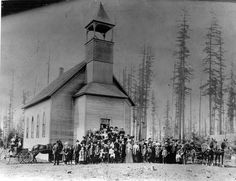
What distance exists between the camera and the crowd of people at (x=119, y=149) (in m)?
8.73

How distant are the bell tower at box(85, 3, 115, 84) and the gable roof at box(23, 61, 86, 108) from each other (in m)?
0.31

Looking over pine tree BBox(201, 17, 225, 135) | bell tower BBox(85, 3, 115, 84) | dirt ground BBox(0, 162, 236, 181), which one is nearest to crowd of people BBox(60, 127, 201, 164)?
dirt ground BBox(0, 162, 236, 181)

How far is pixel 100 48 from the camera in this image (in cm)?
937

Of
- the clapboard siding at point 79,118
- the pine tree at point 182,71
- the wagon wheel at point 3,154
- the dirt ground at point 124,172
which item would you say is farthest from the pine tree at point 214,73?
the wagon wheel at point 3,154

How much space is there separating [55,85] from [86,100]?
940 millimetres

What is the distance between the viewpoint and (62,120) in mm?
9492

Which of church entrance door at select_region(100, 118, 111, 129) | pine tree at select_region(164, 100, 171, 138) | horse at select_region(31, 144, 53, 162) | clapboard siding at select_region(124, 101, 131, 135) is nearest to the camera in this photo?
pine tree at select_region(164, 100, 171, 138)

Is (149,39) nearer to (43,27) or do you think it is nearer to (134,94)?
(134,94)

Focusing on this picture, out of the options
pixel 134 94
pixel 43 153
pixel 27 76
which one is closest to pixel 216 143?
pixel 134 94

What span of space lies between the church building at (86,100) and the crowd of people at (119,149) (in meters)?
0.20

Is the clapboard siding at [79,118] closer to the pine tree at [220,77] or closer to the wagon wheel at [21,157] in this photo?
the wagon wheel at [21,157]

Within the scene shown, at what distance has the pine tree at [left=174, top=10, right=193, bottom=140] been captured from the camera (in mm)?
8492

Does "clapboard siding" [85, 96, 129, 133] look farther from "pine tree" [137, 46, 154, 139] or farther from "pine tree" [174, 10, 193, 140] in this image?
"pine tree" [174, 10, 193, 140]

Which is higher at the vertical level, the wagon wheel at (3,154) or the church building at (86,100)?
the church building at (86,100)
